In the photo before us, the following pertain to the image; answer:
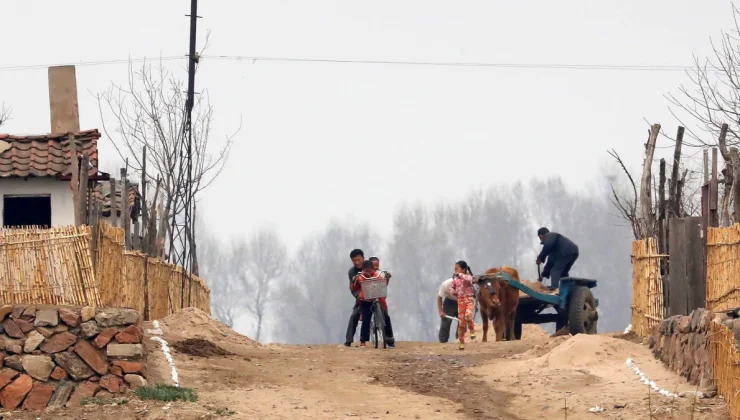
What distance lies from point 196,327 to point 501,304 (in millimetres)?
5662

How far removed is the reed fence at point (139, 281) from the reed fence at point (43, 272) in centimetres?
56

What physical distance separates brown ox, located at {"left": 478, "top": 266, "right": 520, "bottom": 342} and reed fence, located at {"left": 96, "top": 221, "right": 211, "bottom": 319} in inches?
231

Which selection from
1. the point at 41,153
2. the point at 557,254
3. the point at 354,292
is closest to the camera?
the point at 354,292

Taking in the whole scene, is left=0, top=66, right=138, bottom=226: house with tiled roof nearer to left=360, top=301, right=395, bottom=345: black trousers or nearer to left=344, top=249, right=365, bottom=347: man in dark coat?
left=344, top=249, right=365, bottom=347: man in dark coat

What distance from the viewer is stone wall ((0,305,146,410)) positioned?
1358cm

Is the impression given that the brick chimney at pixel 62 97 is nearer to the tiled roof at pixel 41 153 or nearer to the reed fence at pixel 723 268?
the tiled roof at pixel 41 153

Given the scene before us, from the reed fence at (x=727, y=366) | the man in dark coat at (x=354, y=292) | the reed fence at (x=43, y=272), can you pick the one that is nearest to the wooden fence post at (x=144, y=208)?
the man in dark coat at (x=354, y=292)

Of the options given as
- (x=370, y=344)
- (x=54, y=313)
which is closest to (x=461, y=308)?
(x=370, y=344)

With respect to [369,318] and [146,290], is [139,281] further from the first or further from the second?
[369,318]

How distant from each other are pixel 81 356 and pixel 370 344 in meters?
9.08

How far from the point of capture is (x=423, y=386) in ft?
50.3

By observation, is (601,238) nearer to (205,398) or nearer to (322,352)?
(322,352)

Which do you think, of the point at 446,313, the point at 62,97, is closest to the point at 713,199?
the point at 446,313

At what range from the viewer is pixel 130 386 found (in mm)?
13766
